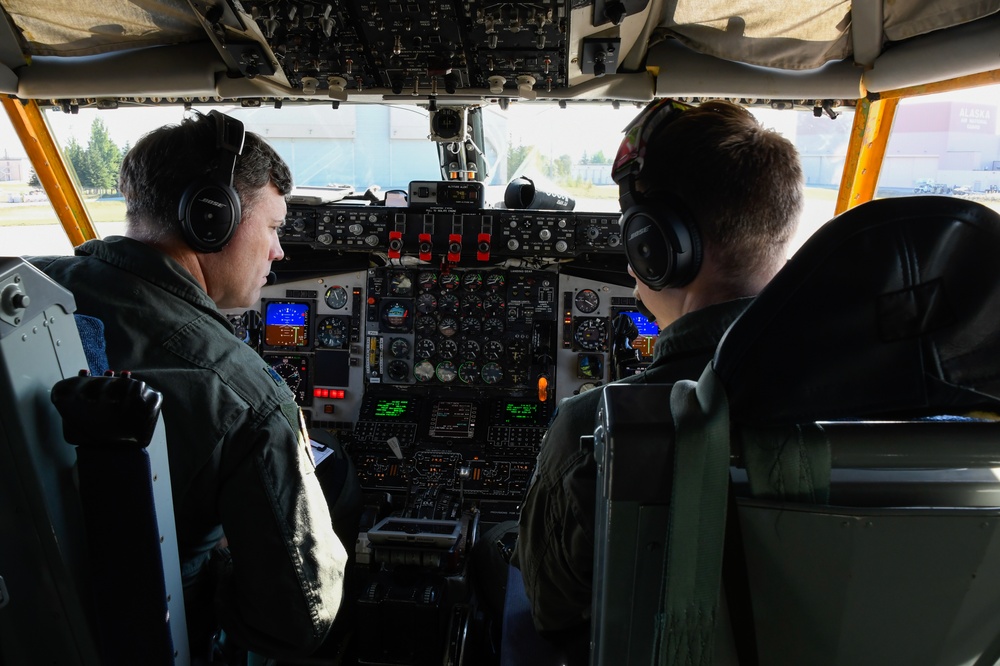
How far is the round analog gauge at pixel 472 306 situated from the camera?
3338mm

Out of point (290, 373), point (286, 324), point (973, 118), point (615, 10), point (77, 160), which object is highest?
point (615, 10)

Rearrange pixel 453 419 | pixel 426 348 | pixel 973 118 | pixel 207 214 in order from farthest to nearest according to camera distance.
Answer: pixel 426 348
pixel 453 419
pixel 973 118
pixel 207 214

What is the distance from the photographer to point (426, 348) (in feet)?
11.0

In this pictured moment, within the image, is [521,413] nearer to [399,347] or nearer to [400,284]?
[399,347]

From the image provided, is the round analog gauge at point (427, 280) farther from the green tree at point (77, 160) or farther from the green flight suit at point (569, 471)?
the green flight suit at point (569, 471)

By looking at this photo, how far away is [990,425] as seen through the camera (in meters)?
0.66

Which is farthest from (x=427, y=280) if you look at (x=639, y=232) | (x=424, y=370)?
(x=639, y=232)

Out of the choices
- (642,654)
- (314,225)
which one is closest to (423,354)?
(314,225)

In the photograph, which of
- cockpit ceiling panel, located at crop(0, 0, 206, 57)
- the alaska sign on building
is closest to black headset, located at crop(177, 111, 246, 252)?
cockpit ceiling panel, located at crop(0, 0, 206, 57)

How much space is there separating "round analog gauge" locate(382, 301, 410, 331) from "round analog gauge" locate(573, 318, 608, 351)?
0.80m

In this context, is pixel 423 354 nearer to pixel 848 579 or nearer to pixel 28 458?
pixel 28 458

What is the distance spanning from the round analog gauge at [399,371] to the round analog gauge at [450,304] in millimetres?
319

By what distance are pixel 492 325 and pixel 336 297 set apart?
2.50 ft

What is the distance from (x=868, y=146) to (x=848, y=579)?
281cm
